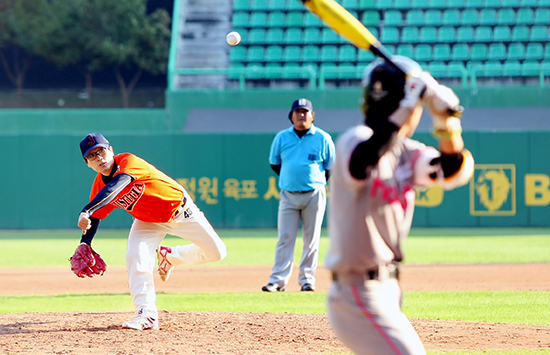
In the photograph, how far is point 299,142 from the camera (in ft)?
27.7

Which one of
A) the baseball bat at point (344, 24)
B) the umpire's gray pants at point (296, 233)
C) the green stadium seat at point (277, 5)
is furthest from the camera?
the green stadium seat at point (277, 5)

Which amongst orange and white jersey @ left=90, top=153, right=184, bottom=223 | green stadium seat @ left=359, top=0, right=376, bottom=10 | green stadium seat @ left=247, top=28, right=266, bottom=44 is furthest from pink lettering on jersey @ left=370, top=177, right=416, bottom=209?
green stadium seat @ left=359, top=0, right=376, bottom=10

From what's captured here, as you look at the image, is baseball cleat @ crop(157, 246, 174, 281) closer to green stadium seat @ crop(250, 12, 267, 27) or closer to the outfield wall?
the outfield wall

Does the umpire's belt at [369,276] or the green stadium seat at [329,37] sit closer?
the umpire's belt at [369,276]

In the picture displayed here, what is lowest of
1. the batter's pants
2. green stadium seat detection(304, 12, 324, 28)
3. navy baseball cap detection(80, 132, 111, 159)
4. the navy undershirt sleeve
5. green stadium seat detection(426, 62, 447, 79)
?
the batter's pants

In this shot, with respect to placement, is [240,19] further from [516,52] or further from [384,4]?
[516,52]

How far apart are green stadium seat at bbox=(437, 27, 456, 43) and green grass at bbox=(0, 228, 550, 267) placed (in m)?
7.20

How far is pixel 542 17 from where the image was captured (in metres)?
21.8

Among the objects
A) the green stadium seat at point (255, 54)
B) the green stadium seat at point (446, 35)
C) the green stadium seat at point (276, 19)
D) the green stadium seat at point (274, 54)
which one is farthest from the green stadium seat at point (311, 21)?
the green stadium seat at point (446, 35)

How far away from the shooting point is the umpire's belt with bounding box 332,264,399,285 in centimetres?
298

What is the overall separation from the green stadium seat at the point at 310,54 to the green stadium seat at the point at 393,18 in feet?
7.75

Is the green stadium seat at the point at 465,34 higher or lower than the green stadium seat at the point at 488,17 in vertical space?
lower

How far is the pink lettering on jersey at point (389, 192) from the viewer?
114 inches

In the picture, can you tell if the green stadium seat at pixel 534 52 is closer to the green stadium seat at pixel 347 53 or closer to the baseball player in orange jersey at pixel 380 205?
the green stadium seat at pixel 347 53
